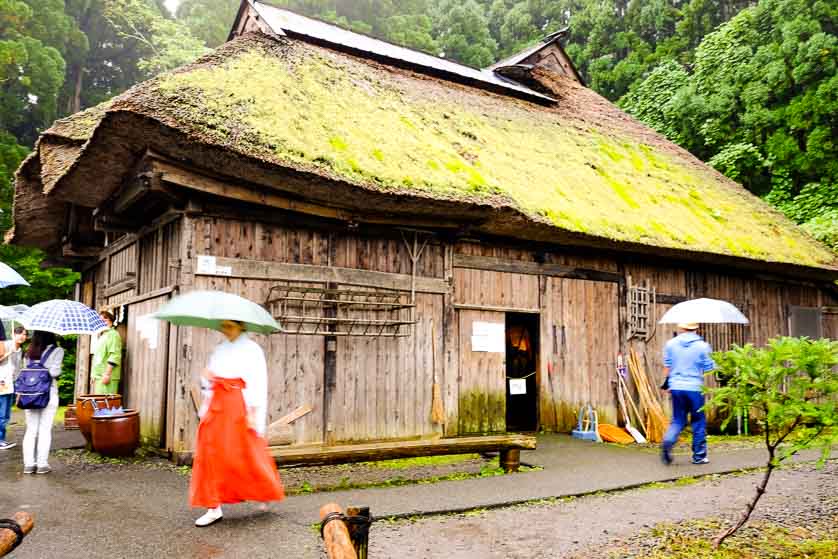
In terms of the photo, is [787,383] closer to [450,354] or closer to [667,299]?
[450,354]

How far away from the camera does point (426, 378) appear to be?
8469 millimetres

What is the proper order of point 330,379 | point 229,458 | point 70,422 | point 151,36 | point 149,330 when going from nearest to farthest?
point 229,458
point 330,379
point 149,330
point 70,422
point 151,36

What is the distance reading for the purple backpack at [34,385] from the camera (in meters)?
6.19

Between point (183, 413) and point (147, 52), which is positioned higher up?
point (147, 52)

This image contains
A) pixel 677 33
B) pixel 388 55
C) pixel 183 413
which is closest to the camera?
pixel 183 413

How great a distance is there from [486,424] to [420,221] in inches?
114

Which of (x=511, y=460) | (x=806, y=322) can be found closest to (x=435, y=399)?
(x=511, y=460)

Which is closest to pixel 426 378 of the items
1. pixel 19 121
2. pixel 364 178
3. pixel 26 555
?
pixel 364 178

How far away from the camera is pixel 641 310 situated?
1080cm

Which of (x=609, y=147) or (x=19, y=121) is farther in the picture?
(x=19, y=121)

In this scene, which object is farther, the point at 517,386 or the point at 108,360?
the point at 517,386

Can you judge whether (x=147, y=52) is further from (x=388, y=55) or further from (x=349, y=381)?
(x=349, y=381)

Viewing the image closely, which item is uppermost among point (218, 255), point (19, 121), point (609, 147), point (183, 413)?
point (19, 121)

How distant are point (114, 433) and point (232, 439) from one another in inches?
121
